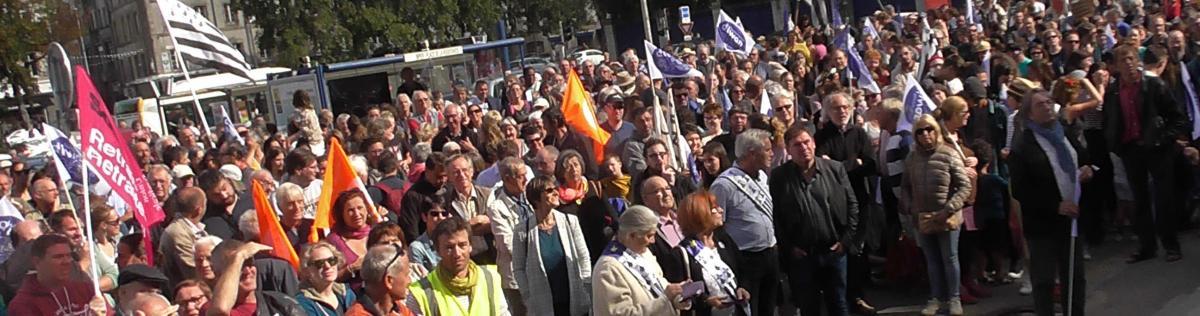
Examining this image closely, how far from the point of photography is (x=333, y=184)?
8844 mm

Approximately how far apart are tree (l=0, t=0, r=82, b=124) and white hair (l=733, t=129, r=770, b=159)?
133 ft

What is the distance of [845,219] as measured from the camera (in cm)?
877

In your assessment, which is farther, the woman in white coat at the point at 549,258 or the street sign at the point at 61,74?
the street sign at the point at 61,74

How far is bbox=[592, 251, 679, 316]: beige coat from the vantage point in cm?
681

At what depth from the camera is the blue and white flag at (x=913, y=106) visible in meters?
10.3

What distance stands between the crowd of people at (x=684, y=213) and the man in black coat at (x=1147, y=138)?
0.02 metres

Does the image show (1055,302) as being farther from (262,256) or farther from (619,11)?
(619,11)

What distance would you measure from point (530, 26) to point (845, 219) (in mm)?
58970

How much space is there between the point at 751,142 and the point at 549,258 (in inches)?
57.8

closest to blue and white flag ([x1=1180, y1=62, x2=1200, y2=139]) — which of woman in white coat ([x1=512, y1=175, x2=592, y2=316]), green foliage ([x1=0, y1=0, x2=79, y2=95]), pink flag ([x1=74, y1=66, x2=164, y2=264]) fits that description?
woman in white coat ([x1=512, y1=175, x2=592, y2=316])

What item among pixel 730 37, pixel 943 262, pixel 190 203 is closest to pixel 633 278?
pixel 190 203

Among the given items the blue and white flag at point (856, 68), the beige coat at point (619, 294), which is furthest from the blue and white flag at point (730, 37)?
the beige coat at point (619, 294)

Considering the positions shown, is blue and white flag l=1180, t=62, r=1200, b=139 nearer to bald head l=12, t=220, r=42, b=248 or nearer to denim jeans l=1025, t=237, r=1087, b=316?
denim jeans l=1025, t=237, r=1087, b=316

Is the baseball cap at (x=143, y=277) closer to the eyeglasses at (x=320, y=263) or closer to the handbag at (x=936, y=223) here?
the eyeglasses at (x=320, y=263)
